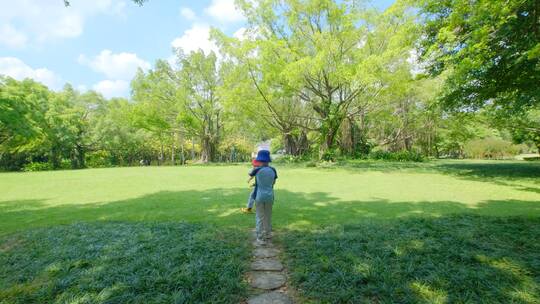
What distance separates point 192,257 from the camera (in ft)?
11.3

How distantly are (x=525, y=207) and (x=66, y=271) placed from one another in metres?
9.39

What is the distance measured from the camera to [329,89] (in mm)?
17656

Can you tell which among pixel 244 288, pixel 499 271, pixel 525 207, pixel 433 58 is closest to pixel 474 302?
pixel 499 271

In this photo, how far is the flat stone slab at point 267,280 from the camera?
9.60ft

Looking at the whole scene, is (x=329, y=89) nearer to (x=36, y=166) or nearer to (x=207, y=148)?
(x=207, y=148)

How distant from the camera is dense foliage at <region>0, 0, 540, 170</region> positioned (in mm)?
9523

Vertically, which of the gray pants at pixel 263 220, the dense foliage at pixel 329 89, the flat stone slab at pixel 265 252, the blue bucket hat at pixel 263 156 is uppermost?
the dense foliage at pixel 329 89

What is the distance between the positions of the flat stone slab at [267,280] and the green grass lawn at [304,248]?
0.19m

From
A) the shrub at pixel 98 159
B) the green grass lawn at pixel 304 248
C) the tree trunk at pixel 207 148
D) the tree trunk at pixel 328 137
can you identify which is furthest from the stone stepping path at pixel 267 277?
the shrub at pixel 98 159

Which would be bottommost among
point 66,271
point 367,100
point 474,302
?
point 474,302

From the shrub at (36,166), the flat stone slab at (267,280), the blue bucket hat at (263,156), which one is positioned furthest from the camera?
the shrub at (36,166)

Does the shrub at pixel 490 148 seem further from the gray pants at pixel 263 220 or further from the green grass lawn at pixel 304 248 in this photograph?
the gray pants at pixel 263 220

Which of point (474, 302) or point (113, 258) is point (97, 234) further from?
point (474, 302)

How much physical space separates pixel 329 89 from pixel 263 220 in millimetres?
15025
